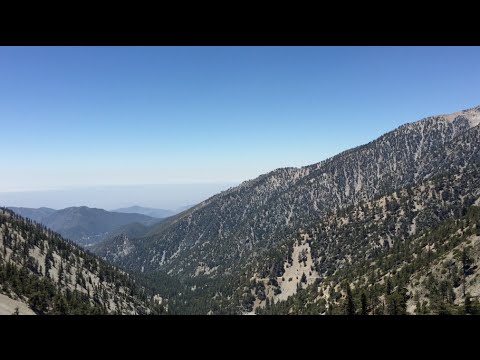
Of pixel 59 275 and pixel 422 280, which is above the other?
pixel 422 280

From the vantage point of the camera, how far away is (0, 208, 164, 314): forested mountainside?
350ft

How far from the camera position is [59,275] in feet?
478

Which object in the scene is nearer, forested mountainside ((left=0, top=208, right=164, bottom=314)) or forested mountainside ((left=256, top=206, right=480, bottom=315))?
forested mountainside ((left=256, top=206, right=480, bottom=315))

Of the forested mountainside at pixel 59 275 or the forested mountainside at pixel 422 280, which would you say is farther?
the forested mountainside at pixel 59 275

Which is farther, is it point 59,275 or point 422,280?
point 59,275

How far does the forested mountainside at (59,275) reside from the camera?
10681cm
